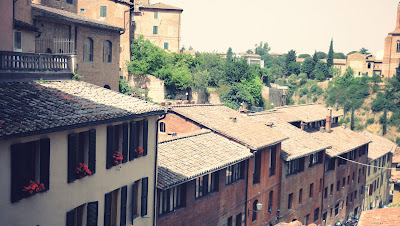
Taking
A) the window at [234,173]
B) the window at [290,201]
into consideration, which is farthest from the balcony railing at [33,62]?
the window at [290,201]

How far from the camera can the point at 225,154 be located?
22.2m

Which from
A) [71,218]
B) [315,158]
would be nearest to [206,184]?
[71,218]

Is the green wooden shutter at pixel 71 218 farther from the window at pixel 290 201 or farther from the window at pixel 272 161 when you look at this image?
the window at pixel 290 201

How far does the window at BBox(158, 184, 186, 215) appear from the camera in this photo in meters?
18.1

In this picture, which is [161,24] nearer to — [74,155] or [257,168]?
[257,168]

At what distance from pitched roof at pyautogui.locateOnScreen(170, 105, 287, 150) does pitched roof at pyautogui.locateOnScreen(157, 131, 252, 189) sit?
0.49 m

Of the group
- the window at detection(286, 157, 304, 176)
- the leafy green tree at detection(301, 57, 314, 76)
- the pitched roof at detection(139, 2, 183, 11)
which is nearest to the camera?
the window at detection(286, 157, 304, 176)

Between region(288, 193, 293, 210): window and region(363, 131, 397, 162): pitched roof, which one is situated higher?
region(363, 131, 397, 162): pitched roof

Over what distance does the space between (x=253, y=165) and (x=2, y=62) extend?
593 inches

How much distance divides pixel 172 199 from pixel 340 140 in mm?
23081

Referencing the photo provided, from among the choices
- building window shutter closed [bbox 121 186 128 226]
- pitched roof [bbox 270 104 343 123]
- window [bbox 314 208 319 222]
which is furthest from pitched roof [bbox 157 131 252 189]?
pitched roof [bbox 270 104 343 123]

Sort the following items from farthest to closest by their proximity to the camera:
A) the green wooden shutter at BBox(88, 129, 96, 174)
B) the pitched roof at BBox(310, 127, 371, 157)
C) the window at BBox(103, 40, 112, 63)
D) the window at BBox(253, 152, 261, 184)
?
the pitched roof at BBox(310, 127, 371, 157)
the window at BBox(103, 40, 112, 63)
the window at BBox(253, 152, 261, 184)
the green wooden shutter at BBox(88, 129, 96, 174)

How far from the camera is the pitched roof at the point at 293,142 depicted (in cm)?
2856

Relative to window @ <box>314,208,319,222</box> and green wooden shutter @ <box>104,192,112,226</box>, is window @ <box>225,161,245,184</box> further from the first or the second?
window @ <box>314,208,319,222</box>
